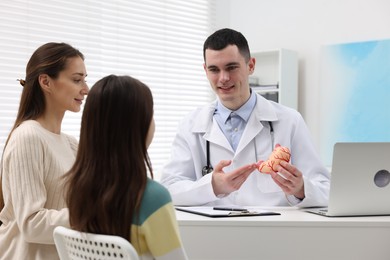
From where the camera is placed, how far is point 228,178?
2156 millimetres

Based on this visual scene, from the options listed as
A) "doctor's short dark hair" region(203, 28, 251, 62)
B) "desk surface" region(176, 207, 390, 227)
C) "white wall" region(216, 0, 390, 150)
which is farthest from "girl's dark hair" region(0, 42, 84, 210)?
"white wall" region(216, 0, 390, 150)

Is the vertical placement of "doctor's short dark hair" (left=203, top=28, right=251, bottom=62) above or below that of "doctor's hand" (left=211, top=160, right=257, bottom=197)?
above

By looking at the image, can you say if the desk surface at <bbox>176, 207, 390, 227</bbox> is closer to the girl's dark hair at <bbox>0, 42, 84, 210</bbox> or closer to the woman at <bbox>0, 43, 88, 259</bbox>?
the woman at <bbox>0, 43, 88, 259</bbox>

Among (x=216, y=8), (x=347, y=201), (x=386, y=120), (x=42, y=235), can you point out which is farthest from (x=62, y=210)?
(x=216, y=8)

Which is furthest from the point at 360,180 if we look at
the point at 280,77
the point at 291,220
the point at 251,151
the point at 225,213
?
the point at 280,77

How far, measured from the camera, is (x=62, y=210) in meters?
1.71

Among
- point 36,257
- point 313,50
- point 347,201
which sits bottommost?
point 36,257

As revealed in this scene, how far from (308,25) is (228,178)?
9.36 feet

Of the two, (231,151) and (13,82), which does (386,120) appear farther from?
(13,82)

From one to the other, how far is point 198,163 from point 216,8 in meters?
2.92

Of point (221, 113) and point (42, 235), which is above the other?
point (221, 113)

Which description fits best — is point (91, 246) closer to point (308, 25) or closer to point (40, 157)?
point (40, 157)

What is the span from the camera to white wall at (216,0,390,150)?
172 inches

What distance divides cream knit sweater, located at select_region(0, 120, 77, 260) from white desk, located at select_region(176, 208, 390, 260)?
44cm
